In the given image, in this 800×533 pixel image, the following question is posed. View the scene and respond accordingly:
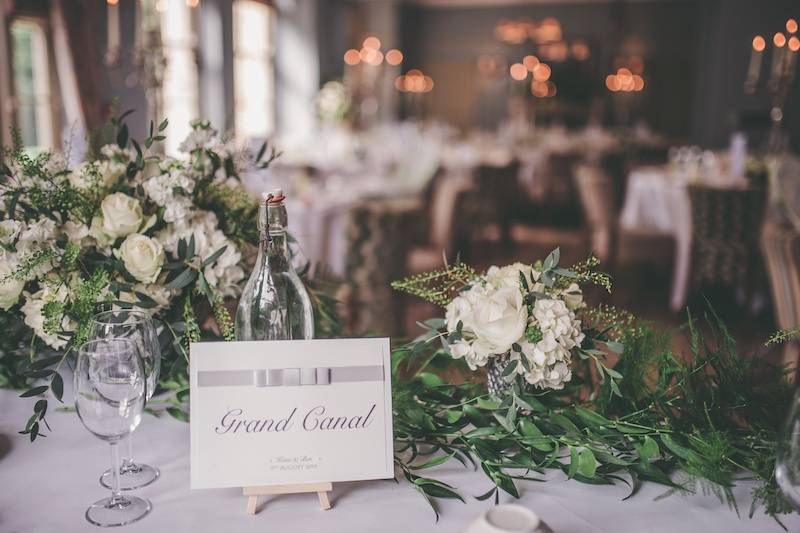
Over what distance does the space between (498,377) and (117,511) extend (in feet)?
1.76

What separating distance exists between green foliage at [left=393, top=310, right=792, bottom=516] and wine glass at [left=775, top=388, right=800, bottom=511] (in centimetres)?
13

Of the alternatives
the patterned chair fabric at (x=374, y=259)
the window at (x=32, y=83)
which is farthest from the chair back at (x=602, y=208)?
the window at (x=32, y=83)

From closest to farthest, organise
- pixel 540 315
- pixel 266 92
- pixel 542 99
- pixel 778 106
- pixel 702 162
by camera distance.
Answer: pixel 540 315 → pixel 778 106 → pixel 702 162 → pixel 266 92 → pixel 542 99

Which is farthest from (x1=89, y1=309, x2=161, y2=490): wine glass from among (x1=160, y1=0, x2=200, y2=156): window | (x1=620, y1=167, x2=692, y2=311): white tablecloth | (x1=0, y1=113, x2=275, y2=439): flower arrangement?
(x1=160, y1=0, x2=200, y2=156): window

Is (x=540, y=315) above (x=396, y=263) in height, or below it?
above

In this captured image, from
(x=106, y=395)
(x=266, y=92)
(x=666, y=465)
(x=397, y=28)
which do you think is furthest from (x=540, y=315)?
(x=397, y=28)

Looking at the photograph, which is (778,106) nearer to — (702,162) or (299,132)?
(702,162)

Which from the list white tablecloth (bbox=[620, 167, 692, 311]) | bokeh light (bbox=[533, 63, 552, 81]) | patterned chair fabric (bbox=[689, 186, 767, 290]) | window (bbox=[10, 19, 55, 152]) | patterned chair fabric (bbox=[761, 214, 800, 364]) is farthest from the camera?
bokeh light (bbox=[533, 63, 552, 81])

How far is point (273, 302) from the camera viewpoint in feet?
3.49

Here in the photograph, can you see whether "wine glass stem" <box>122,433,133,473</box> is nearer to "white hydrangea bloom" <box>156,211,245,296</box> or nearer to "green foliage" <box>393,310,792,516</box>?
"white hydrangea bloom" <box>156,211,245,296</box>

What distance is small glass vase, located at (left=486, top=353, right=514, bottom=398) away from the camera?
1.01 m

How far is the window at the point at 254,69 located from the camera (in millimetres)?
8922

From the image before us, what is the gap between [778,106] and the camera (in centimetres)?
416

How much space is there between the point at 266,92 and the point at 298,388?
949 cm
